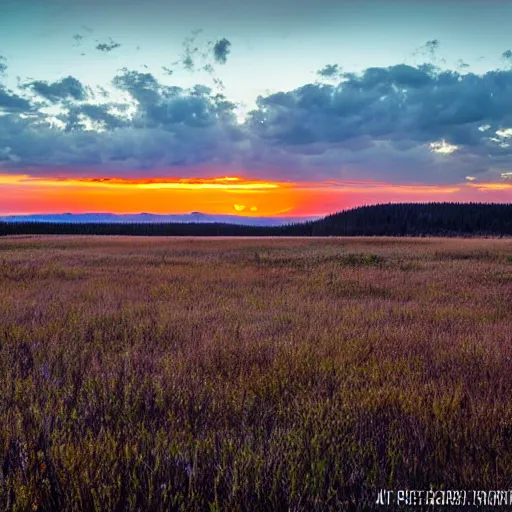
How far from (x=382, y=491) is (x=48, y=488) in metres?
1.99

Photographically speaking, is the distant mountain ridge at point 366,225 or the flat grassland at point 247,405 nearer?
the flat grassland at point 247,405

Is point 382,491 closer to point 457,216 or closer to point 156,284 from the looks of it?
point 156,284

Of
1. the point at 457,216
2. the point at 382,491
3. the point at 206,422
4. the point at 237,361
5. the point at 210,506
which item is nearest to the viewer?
the point at 210,506

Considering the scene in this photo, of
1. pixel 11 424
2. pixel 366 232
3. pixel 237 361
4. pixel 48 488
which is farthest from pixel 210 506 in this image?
pixel 366 232

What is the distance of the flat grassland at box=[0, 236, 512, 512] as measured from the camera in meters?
2.61

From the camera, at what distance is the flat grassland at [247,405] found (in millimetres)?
2607

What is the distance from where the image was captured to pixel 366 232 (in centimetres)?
15075

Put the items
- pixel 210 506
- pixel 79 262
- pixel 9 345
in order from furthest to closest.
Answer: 1. pixel 79 262
2. pixel 9 345
3. pixel 210 506

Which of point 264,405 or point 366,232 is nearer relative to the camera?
point 264,405

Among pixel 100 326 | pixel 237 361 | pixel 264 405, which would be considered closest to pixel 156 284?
pixel 100 326

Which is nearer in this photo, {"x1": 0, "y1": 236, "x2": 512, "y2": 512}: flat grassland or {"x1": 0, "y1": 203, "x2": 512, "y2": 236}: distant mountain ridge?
{"x1": 0, "y1": 236, "x2": 512, "y2": 512}: flat grassland

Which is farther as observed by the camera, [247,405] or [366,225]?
[366,225]

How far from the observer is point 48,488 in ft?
8.32

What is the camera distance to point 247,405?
12.5 feet
